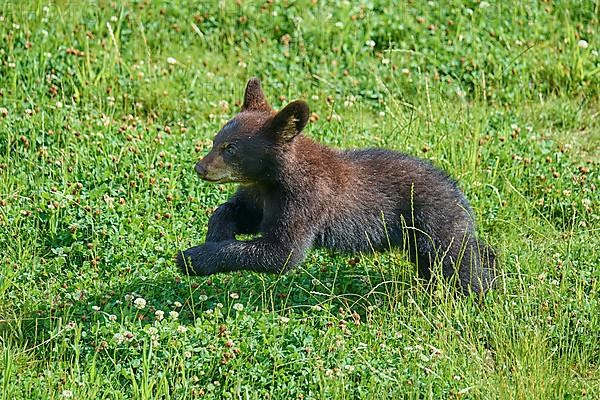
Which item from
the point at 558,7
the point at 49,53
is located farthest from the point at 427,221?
the point at 558,7

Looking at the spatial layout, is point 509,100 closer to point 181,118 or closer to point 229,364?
point 181,118

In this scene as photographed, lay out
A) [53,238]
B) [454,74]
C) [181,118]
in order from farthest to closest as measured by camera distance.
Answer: [454,74], [181,118], [53,238]

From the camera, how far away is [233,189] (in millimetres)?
7531

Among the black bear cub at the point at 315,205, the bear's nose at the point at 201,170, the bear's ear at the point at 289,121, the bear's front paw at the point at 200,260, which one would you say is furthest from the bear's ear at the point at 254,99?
the bear's front paw at the point at 200,260

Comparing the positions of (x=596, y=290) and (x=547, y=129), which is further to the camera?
(x=547, y=129)

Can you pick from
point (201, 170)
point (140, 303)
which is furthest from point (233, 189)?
point (140, 303)

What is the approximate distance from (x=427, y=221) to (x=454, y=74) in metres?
3.04

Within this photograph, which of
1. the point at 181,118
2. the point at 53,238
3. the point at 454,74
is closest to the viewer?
the point at 53,238

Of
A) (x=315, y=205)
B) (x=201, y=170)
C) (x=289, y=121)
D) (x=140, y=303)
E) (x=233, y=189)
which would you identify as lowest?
(x=140, y=303)

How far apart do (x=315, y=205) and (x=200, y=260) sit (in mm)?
706

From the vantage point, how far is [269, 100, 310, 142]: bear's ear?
5961 millimetres

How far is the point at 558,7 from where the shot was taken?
32.9ft

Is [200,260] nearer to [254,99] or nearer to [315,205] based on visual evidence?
[315,205]

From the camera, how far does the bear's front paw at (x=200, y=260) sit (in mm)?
6102
